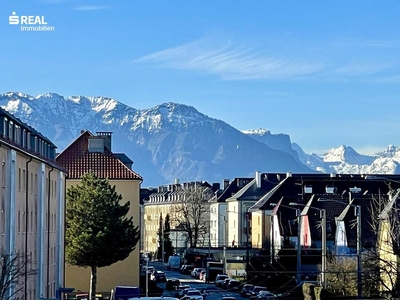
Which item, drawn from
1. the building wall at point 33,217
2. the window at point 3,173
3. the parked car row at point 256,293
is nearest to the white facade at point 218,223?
the parked car row at point 256,293

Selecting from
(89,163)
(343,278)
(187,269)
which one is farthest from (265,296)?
(187,269)

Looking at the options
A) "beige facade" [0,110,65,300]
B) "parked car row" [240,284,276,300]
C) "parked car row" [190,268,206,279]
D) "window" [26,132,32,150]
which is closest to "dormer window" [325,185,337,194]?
"parked car row" [190,268,206,279]

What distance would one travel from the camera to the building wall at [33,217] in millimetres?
45281

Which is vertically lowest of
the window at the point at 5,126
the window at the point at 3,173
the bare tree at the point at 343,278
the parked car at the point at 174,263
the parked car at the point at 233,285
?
the parked car at the point at 233,285

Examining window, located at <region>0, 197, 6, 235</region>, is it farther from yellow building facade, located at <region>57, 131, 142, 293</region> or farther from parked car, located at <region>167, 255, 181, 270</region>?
parked car, located at <region>167, 255, 181, 270</region>

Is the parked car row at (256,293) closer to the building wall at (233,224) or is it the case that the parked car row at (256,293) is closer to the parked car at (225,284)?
the parked car at (225,284)

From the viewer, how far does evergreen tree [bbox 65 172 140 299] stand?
68.7 metres

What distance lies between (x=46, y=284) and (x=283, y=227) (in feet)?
164

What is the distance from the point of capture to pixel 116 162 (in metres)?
82.2

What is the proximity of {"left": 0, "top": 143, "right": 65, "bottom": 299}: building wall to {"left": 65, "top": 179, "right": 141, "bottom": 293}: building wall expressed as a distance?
742 cm

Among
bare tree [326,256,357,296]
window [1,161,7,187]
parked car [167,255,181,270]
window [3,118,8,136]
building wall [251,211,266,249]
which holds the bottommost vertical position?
parked car [167,255,181,270]

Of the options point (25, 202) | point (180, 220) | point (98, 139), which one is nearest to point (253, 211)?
point (180, 220)

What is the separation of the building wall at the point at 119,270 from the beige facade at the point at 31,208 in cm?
748

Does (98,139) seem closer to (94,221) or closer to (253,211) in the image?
(94,221)
